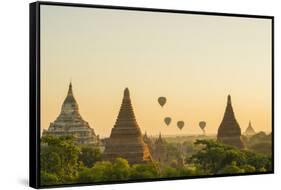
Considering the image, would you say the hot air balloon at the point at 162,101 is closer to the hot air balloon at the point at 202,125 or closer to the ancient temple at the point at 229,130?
the hot air balloon at the point at 202,125

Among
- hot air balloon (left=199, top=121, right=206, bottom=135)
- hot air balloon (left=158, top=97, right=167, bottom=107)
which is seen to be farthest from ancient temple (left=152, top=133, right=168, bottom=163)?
hot air balloon (left=199, top=121, right=206, bottom=135)

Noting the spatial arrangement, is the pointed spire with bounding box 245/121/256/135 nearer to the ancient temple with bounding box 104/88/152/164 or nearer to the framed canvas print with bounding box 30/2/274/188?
the framed canvas print with bounding box 30/2/274/188

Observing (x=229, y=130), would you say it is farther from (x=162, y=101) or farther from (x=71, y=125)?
(x=71, y=125)

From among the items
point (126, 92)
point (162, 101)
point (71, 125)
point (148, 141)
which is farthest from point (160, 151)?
point (71, 125)

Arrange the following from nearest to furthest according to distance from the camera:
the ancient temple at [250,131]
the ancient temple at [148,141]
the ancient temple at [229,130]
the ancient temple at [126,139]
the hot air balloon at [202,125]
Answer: the ancient temple at [126,139] < the ancient temple at [148,141] < the hot air balloon at [202,125] < the ancient temple at [229,130] < the ancient temple at [250,131]

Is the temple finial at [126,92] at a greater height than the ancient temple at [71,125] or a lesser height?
greater

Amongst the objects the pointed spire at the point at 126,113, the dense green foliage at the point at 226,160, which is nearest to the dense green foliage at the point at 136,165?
the dense green foliage at the point at 226,160

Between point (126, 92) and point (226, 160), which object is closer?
point (126, 92)
